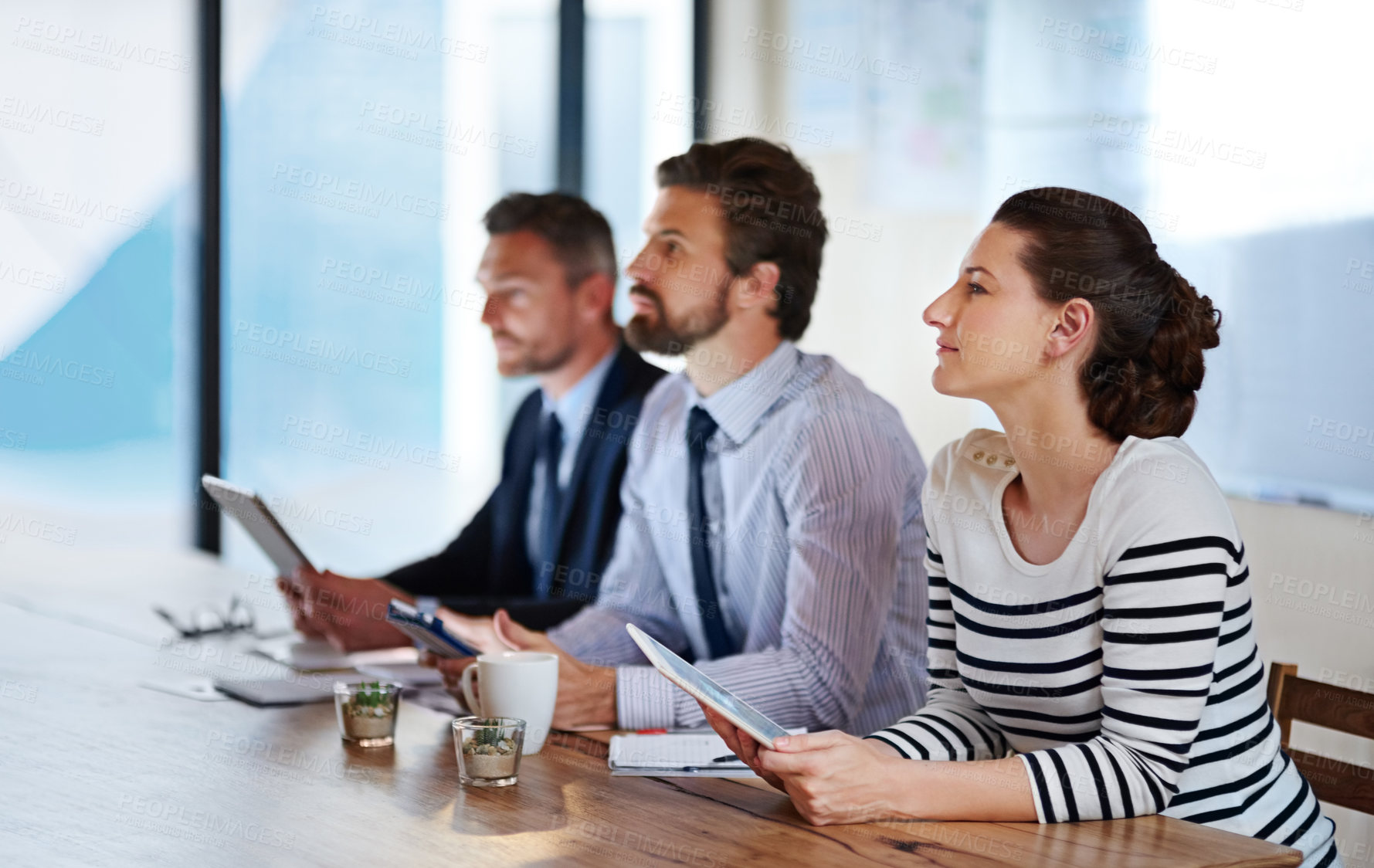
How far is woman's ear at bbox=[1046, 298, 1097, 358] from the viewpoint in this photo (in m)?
1.48

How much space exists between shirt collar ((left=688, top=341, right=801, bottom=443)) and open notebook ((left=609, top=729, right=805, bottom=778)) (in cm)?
70

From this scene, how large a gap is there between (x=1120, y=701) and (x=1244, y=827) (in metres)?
0.26

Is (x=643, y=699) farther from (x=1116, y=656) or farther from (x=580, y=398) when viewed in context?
(x=580, y=398)

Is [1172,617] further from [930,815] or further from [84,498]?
[84,498]

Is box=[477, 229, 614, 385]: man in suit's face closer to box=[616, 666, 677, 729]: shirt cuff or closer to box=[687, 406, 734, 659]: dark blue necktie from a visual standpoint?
box=[687, 406, 734, 659]: dark blue necktie

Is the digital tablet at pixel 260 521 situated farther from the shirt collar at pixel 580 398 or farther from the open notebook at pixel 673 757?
the shirt collar at pixel 580 398

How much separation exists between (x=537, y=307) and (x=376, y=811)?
207 centimetres

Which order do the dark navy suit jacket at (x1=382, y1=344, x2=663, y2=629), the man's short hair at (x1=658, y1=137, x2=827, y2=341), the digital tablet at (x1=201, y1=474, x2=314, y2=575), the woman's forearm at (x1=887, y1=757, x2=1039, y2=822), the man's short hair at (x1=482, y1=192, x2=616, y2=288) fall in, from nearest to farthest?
the woman's forearm at (x1=887, y1=757, x2=1039, y2=822)
the digital tablet at (x1=201, y1=474, x2=314, y2=575)
the man's short hair at (x1=658, y1=137, x2=827, y2=341)
the dark navy suit jacket at (x1=382, y1=344, x2=663, y2=629)
the man's short hair at (x1=482, y1=192, x2=616, y2=288)

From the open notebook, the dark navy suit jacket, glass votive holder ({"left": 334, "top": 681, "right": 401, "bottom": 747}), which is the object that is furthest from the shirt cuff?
→ the dark navy suit jacket

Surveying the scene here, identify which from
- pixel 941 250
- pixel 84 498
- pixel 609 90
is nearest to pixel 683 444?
pixel 941 250

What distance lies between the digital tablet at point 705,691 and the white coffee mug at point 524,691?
0.26 m

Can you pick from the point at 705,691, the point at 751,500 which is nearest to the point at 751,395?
the point at 751,500

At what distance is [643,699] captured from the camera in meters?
1.71

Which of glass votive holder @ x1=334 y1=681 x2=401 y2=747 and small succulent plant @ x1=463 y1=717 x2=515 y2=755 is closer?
small succulent plant @ x1=463 y1=717 x2=515 y2=755
